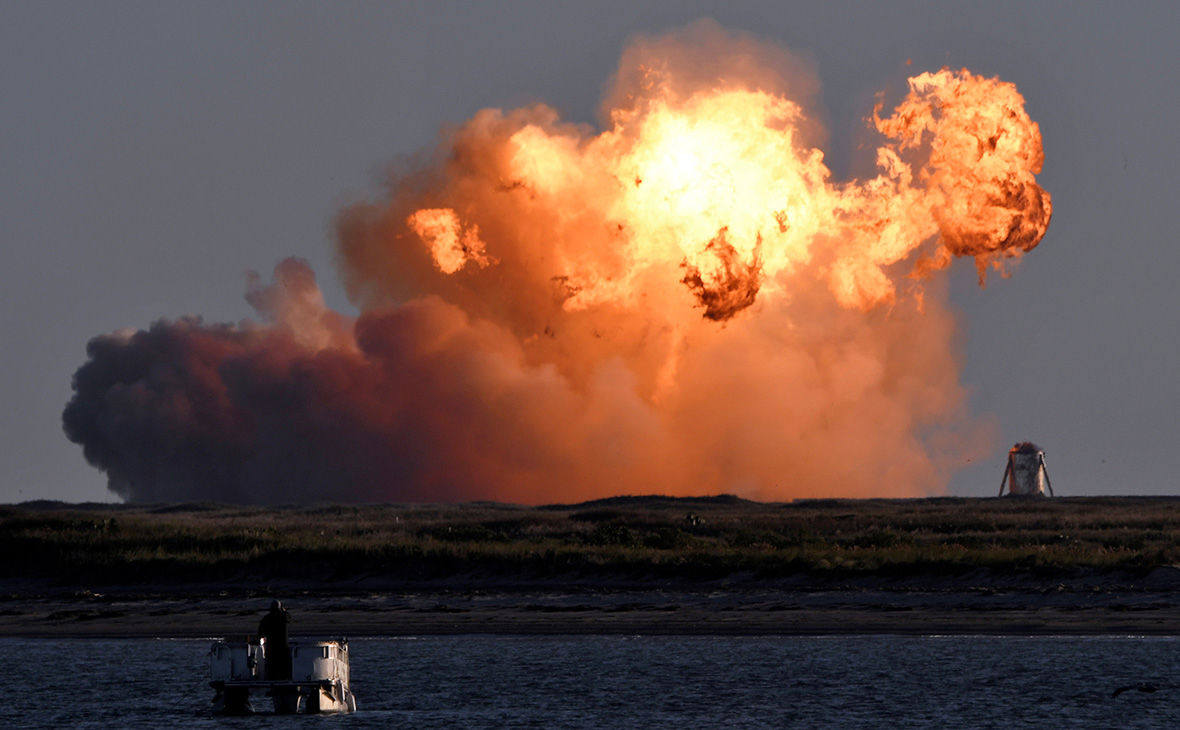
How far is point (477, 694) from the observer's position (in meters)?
61.0

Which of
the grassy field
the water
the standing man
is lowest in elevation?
the water

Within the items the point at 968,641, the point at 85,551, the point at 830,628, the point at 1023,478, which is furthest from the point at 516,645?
the point at 1023,478

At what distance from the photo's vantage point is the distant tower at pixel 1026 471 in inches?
7466

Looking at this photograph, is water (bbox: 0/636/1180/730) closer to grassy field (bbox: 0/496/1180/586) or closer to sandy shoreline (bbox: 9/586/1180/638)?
sandy shoreline (bbox: 9/586/1180/638)

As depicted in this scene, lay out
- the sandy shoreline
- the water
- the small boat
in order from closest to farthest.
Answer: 1. the small boat
2. the water
3. the sandy shoreline

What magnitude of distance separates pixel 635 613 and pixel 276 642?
82.1ft

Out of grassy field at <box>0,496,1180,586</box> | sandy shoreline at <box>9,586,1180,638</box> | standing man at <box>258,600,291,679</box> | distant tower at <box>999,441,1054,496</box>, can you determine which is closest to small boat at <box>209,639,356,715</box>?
standing man at <box>258,600,291,679</box>

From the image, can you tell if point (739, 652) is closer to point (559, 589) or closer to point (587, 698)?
point (587, 698)

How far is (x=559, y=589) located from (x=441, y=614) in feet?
23.3

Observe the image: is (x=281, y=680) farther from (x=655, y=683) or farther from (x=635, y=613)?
(x=635, y=613)

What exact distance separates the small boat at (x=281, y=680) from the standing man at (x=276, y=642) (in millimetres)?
278

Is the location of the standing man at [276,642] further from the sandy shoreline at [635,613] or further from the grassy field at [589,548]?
the grassy field at [589,548]

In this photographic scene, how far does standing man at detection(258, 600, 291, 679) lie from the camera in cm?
5319

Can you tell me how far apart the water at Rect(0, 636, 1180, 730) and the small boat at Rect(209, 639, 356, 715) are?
1.86ft
